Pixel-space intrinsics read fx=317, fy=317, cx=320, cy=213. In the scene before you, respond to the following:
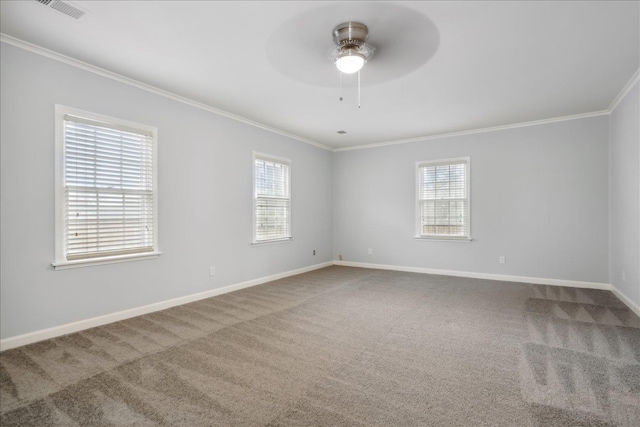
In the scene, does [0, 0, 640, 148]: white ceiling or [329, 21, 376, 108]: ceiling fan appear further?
[329, 21, 376, 108]: ceiling fan

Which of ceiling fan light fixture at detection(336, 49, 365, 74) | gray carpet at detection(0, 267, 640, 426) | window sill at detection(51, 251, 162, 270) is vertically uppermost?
ceiling fan light fixture at detection(336, 49, 365, 74)

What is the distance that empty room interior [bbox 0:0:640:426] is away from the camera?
217 centimetres

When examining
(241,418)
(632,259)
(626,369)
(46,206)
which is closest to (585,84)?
(632,259)

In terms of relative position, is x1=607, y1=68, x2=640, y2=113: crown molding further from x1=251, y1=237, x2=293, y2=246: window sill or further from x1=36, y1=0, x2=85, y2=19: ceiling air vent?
x1=36, y1=0, x2=85, y2=19: ceiling air vent

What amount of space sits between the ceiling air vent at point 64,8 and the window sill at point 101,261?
213 cm

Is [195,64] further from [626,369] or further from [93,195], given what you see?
[626,369]

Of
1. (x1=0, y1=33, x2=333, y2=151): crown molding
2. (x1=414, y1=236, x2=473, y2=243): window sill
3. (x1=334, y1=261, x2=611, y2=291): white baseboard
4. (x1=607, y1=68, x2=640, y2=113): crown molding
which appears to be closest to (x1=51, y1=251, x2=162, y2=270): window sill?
(x1=0, y1=33, x2=333, y2=151): crown molding

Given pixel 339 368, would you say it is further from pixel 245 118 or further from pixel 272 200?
pixel 245 118

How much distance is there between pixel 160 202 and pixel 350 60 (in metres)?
2.73

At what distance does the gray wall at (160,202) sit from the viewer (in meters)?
2.76

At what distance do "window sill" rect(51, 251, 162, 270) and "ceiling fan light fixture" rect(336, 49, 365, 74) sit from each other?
2.95 metres

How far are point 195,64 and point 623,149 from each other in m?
5.32

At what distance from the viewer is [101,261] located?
328cm

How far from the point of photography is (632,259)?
12.4 feet
